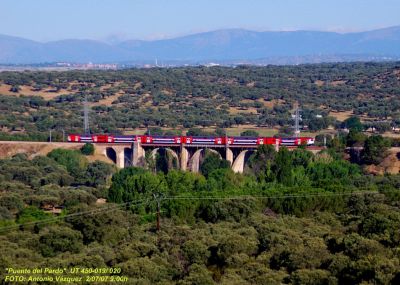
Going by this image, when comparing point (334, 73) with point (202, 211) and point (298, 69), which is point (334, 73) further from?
point (202, 211)

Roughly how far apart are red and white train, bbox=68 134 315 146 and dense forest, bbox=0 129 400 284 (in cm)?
840

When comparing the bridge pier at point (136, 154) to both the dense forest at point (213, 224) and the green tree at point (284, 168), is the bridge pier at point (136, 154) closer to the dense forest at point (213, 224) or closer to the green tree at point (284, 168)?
the dense forest at point (213, 224)

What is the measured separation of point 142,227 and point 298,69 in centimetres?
11417

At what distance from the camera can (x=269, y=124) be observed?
90938mm

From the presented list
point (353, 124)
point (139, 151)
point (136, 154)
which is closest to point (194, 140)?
point (139, 151)

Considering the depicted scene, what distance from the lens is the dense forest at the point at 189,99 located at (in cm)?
8844

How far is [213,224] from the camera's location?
36625 mm

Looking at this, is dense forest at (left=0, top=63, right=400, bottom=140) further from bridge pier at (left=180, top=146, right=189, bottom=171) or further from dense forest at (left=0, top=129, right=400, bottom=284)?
dense forest at (left=0, top=129, right=400, bottom=284)

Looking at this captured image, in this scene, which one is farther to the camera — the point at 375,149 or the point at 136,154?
the point at 136,154

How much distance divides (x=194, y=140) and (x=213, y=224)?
3221cm

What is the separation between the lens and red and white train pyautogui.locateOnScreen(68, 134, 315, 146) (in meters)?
67.2

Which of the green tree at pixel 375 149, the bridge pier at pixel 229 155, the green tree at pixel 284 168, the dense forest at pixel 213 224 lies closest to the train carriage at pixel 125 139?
the bridge pier at pixel 229 155

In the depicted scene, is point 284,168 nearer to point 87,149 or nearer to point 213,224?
point 213,224

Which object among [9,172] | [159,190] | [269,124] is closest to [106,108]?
[269,124]
